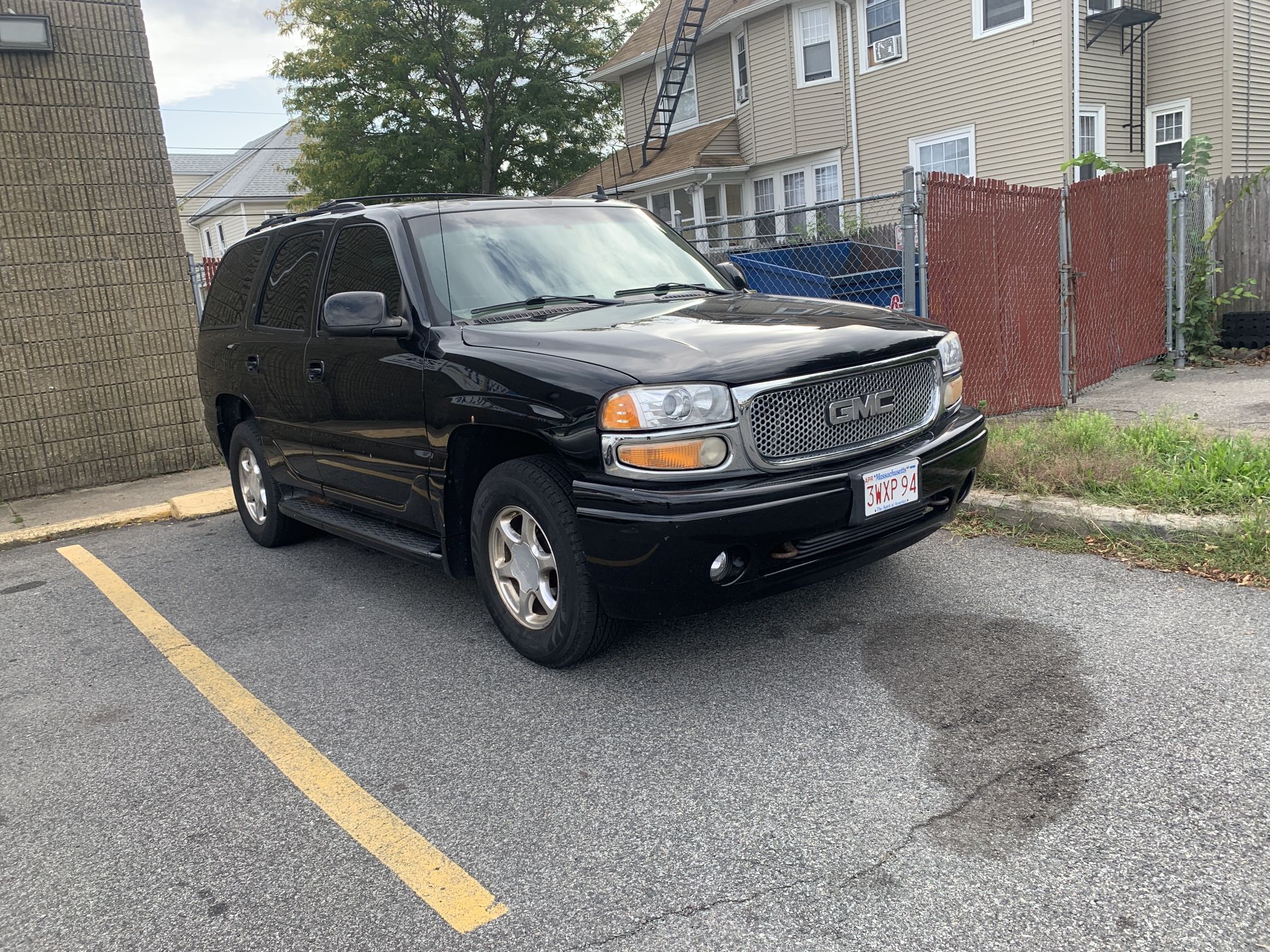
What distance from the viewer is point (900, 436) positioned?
387 centimetres

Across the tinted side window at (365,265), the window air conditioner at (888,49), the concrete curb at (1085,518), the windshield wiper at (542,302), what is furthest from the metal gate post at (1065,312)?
the window air conditioner at (888,49)

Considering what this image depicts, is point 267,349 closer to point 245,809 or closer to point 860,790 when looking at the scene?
point 245,809

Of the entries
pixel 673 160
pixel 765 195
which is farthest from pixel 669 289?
pixel 673 160

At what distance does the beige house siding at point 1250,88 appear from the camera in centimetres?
1609

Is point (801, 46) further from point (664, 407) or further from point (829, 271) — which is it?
point (664, 407)

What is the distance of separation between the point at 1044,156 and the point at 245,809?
55.5 feet

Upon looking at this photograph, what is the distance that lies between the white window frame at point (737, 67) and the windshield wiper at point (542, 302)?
64.6 feet

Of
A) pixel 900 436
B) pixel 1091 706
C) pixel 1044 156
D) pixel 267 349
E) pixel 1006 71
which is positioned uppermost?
pixel 1006 71

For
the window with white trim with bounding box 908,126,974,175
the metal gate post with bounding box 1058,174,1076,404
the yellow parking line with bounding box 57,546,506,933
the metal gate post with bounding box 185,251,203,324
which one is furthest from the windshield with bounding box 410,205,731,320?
the window with white trim with bounding box 908,126,974,175

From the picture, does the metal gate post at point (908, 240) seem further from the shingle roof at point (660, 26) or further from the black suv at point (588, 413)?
the shingle roof at point (660, 26)

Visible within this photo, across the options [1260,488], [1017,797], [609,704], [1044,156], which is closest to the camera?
[1017,797]

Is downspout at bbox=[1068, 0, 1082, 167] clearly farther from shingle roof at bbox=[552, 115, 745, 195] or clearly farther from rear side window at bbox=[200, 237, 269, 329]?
rear side window at bbox=[200, 237, 269, 329]

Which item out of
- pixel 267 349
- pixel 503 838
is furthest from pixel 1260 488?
pixel 267 349

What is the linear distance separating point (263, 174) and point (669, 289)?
40415mm
